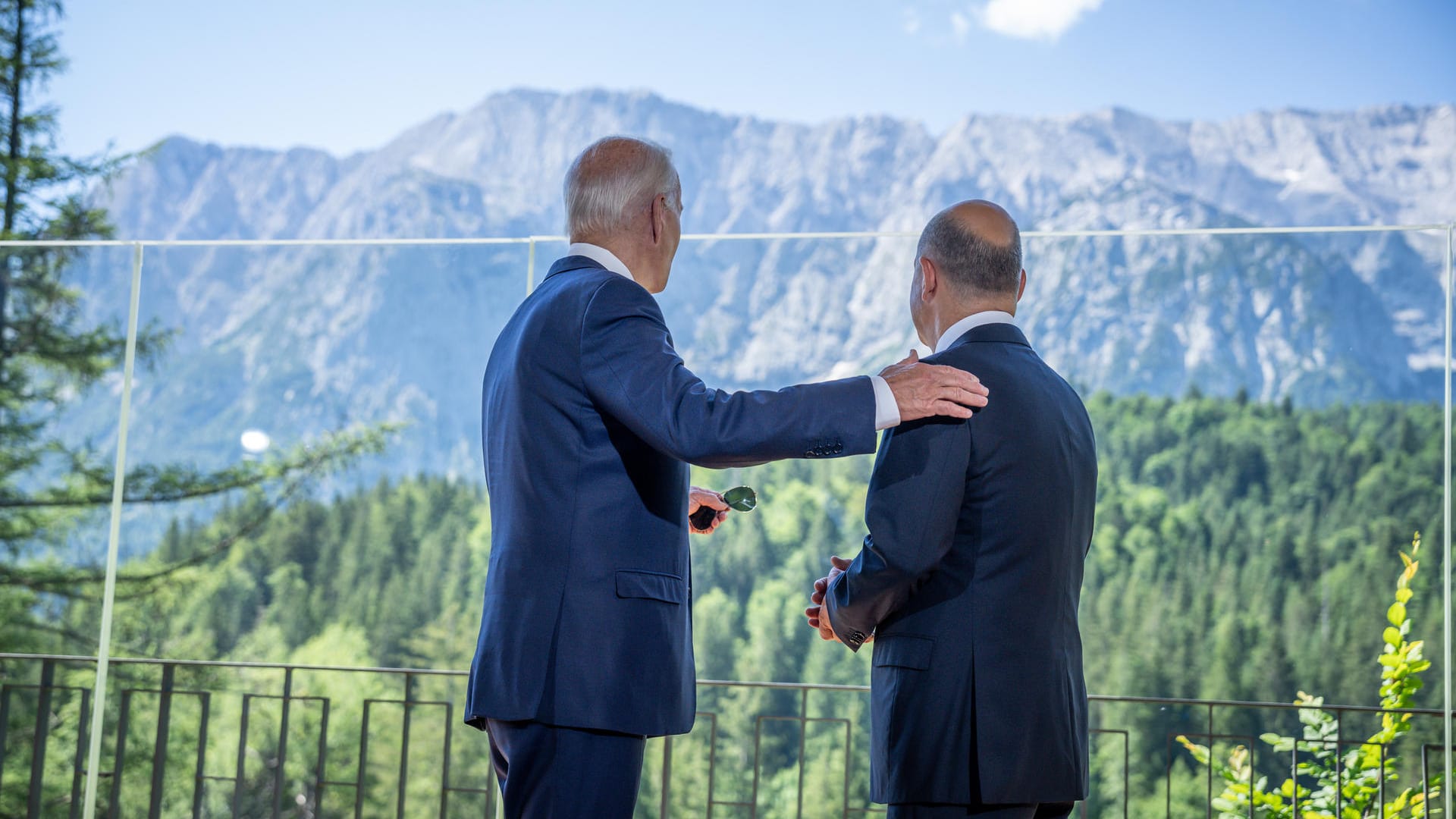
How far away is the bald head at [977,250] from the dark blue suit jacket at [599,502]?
29 cm

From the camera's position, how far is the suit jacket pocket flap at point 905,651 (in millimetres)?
1374

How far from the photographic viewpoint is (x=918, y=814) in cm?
138

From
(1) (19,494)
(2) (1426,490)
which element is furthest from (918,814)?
(2) (1426,490)

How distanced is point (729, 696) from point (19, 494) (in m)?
14.7

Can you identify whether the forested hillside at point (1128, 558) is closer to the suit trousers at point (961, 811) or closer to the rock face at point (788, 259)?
the rock face at point (788, 259)

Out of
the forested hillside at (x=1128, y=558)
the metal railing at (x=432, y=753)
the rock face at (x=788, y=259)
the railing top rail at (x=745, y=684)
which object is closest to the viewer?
the railing top rail at (x=745, y=684)

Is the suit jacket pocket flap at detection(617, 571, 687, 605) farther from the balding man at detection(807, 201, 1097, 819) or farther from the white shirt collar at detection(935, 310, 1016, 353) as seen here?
the white shirt collar at detection(935, 310, 1016, 353)

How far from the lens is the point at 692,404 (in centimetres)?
124

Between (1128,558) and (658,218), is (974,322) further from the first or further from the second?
(1128,558)

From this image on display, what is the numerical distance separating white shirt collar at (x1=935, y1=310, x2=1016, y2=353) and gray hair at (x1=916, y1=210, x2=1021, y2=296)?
0.10 ft

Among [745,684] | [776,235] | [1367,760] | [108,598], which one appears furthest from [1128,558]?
[108,598]

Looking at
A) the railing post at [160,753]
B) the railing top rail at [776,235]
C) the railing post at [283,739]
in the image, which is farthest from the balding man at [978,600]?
the railing post at [160,753]

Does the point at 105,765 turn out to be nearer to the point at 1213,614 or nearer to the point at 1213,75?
the point at 1213,614

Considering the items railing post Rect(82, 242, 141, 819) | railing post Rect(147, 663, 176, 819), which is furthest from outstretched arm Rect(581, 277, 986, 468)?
railing post Rect(147, 663, 176, 819)
